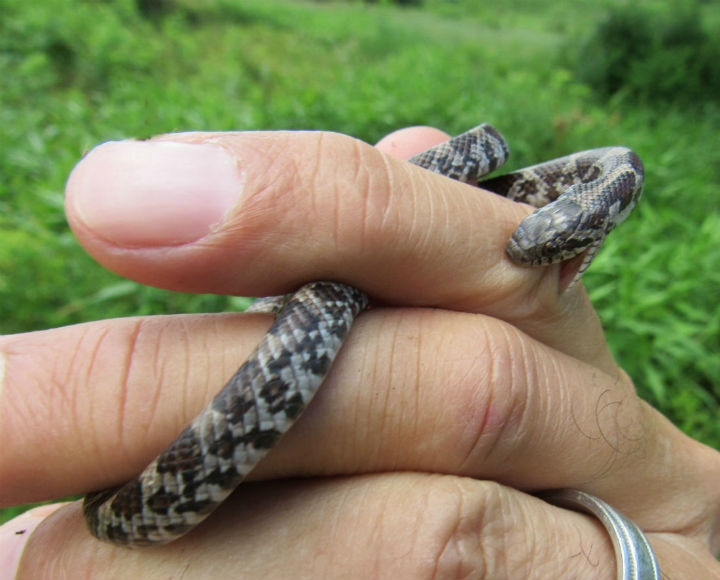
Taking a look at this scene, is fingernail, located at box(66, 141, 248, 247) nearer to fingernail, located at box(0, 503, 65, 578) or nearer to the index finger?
the index finger

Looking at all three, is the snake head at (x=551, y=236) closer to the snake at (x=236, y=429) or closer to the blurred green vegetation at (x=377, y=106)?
the snake at (x=236, y=429)

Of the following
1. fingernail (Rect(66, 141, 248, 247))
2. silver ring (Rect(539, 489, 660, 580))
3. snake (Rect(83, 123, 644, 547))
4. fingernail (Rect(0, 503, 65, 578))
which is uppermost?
fingernail (Rect(66, 141, 248, 247))

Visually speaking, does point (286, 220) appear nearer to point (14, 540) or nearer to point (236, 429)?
point (236, 429)

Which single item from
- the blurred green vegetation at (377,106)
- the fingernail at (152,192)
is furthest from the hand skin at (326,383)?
the blurred green vegetation at (377,106)

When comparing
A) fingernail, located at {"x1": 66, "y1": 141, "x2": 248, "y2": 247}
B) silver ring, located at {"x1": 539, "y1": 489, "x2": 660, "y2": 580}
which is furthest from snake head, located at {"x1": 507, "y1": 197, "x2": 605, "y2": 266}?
fingernail, located at {"x1": 66, "y1": 141, "x2": 248, "y2": 247}

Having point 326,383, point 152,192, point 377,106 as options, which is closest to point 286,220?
point 152,192

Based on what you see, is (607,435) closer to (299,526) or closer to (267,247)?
(299,526)
